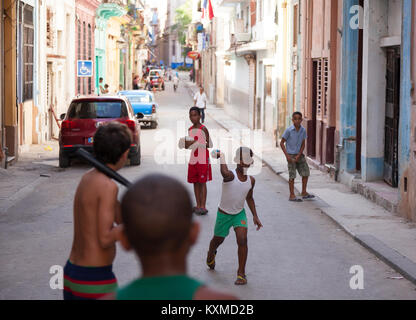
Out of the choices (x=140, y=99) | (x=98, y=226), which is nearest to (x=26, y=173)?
(x=98, y=226)

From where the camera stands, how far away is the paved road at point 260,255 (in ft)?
24.6

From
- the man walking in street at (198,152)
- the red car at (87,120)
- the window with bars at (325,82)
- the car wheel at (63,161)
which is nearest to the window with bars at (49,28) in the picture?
the red car at (87,120)

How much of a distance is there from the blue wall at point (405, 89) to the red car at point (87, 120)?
758 centimetres

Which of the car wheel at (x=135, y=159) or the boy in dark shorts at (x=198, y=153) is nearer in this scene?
the boy in dark shorts at (x=198, y=153)

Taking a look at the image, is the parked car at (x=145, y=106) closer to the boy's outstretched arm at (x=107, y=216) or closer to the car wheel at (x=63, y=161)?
the car wheel at (x=63, y=161)

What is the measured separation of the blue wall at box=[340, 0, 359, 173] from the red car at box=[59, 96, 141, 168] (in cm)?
495

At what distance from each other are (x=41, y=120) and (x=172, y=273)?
862 inches

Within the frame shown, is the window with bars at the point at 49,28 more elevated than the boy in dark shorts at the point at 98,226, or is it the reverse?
the window with bars at the point at 49,28

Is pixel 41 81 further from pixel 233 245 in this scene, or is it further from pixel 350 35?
pixel 233 245

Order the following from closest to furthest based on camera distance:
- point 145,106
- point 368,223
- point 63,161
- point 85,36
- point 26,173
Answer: point 368,223
point 26,173
point 63,161
point 145,106
point 85,36

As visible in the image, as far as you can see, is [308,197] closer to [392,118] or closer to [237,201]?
[392,118]

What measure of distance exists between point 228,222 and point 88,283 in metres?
3.66

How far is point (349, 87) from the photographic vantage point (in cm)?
1575

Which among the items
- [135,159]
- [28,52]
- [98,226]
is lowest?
[135,159]
